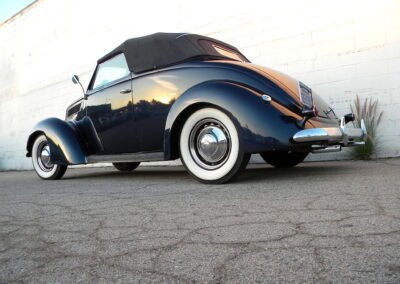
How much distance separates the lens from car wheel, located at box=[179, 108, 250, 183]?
10.5 feet

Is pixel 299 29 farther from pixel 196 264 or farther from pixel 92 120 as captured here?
pixel 196 264

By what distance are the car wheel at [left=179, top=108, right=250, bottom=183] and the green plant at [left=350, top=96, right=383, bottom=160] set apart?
273 cm

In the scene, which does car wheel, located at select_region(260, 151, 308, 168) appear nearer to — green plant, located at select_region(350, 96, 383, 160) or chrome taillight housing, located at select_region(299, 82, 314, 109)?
green plant, located at select_region(350, 96, 383, 160)

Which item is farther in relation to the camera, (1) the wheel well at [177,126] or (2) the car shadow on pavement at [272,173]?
(2) the car shadow on pavement at [272,173]

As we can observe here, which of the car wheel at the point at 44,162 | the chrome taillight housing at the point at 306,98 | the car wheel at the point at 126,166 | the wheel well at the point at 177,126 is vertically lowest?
the car wheel at the point at 126,166

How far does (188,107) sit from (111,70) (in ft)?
5.52

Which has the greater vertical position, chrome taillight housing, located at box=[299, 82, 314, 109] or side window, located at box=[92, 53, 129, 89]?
side window, located at box=[92, 53, 129, 89]

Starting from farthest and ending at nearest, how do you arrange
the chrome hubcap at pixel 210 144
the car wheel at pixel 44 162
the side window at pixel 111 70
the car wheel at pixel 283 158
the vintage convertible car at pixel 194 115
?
the car wheel at pixel 44 162, the car wheel at pixel 283 158, the side window at pixel 111 70, the chrome hubcap at pixel 210 144, the vintage convertible car at pixel 194 115

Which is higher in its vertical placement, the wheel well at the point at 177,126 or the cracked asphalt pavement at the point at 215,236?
the wheel well at the point at 177,126

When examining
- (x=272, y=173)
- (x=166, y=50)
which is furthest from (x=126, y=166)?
(x=272, y=173)

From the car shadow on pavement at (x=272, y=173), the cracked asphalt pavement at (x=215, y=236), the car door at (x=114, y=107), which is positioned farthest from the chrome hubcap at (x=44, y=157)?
the cracked asphalt pavement at (x=215, y=236)

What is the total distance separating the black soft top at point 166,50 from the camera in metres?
3.88

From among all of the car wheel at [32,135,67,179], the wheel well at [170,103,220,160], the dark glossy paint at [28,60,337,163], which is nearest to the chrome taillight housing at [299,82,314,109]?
the dark glossy paint at [28,60,337,163]

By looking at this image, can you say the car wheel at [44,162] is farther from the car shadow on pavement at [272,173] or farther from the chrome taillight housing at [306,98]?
the chrome taillight housing at [306,98]
